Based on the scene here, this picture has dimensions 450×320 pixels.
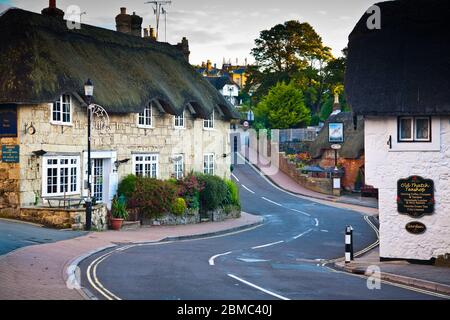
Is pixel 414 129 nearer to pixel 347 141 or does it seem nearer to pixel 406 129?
pixel 406 129

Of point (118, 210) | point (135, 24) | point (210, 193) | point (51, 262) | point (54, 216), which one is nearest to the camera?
point (51, 262)

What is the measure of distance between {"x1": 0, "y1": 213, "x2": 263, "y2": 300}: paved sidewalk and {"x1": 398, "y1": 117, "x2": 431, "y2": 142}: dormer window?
9794mm

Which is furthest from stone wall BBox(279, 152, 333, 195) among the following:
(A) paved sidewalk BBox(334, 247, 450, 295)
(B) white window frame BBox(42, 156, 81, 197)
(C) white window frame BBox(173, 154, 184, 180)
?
(A) paved sidewalk BBox(334, 247, 450, 295)

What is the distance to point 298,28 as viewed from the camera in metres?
85.7

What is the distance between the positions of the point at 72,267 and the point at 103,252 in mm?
3442

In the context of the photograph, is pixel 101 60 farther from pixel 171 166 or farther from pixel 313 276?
pixel 313 276

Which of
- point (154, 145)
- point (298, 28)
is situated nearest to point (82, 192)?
point (154, 145)

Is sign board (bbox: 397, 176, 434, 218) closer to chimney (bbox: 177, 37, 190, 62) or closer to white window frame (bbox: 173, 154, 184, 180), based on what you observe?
white window frame (bbox: 173, 154, 184, 180)

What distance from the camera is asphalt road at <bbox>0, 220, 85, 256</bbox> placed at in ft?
65.2

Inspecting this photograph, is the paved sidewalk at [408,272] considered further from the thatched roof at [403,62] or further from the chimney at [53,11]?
the chimney at [53,11]

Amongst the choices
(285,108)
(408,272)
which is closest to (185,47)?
(408,272)

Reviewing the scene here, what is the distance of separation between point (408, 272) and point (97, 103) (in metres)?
15.8

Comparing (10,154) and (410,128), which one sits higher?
(410,128)

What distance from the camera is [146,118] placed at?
109 ft
